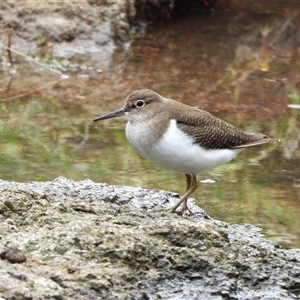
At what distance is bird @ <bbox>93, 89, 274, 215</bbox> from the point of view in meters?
5.52

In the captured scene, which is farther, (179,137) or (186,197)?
(186,197)

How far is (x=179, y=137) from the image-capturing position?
554 centimetres

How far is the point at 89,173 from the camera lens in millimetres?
6898

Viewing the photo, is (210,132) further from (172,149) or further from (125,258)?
(125,258)

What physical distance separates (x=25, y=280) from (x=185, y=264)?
0.95 meters

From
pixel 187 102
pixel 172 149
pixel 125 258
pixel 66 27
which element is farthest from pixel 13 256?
pixel 66 27

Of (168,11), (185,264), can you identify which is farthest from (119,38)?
(185,264)

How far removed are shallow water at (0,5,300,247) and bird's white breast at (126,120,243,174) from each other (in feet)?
1.93

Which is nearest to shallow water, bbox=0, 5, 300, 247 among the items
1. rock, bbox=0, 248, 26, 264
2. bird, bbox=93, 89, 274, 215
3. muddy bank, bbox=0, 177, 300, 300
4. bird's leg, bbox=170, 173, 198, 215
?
bird's leg, bbox=170, 173, 198, 215

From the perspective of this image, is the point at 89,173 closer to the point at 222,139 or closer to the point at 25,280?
the point at 222,139

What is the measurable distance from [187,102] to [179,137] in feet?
11.3

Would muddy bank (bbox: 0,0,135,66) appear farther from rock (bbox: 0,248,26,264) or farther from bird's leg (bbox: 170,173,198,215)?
rock (bbox: 0,248,26,264)

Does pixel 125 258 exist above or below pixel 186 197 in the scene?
above

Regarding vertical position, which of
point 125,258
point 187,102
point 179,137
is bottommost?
point 187,102
